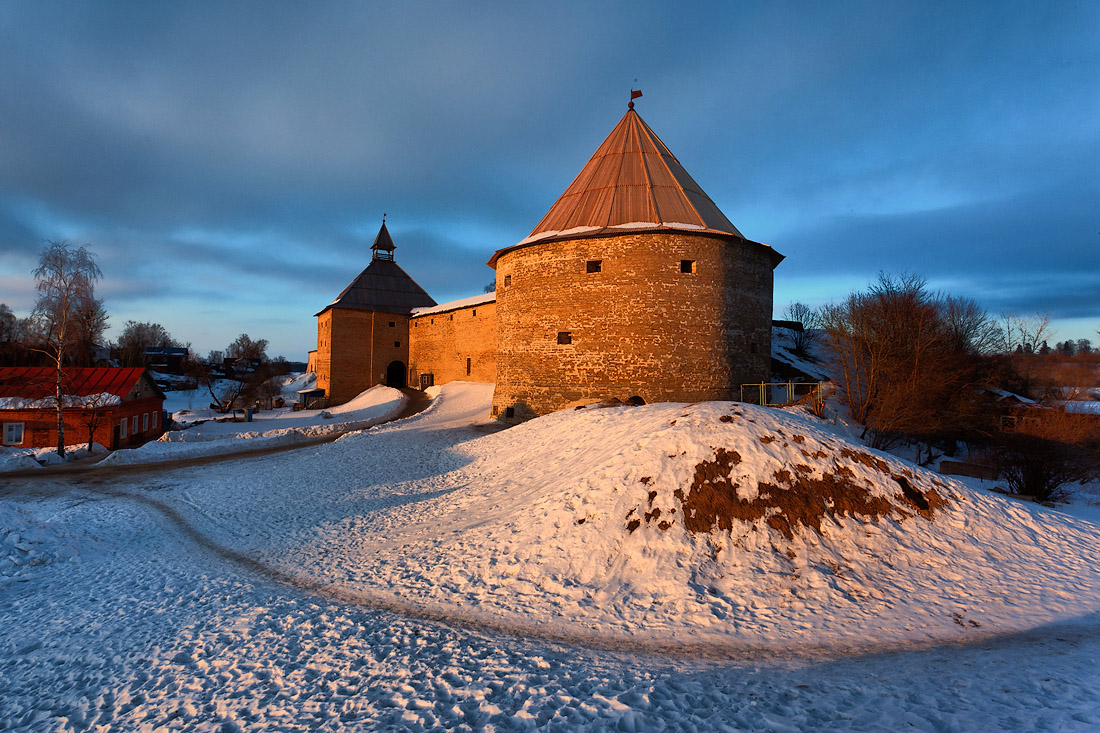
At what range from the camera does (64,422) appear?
1669cm

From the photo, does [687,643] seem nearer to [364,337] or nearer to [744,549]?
[744,549]

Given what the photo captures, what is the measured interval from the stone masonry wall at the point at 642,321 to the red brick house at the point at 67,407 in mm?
14627

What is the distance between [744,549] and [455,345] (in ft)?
75.2

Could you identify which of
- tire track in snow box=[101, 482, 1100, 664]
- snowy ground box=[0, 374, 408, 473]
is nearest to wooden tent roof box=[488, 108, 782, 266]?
snowy ground box=[0, 374, 408, 473]

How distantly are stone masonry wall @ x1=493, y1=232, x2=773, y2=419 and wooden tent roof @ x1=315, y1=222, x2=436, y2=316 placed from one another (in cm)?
1677

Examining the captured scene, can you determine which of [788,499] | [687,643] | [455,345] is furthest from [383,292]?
[687,643]

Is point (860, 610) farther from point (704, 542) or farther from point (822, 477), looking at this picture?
point (822, 477)

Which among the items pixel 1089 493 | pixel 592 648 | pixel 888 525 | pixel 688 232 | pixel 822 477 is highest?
pixel 688 232

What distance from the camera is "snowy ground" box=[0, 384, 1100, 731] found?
3104 millimetres

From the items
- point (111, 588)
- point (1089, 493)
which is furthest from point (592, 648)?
point (1089, 493)

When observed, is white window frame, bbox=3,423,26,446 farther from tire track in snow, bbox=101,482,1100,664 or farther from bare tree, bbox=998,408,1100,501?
bare tree, bbox=998,408,1100,501

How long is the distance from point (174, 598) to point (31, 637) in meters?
1.00

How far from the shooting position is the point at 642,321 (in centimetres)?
1566

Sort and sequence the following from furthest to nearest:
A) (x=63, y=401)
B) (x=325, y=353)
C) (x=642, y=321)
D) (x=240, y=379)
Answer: (x=240, y=379), (x=325, y=353), (x=63, y=401), (x=642, y=321)
